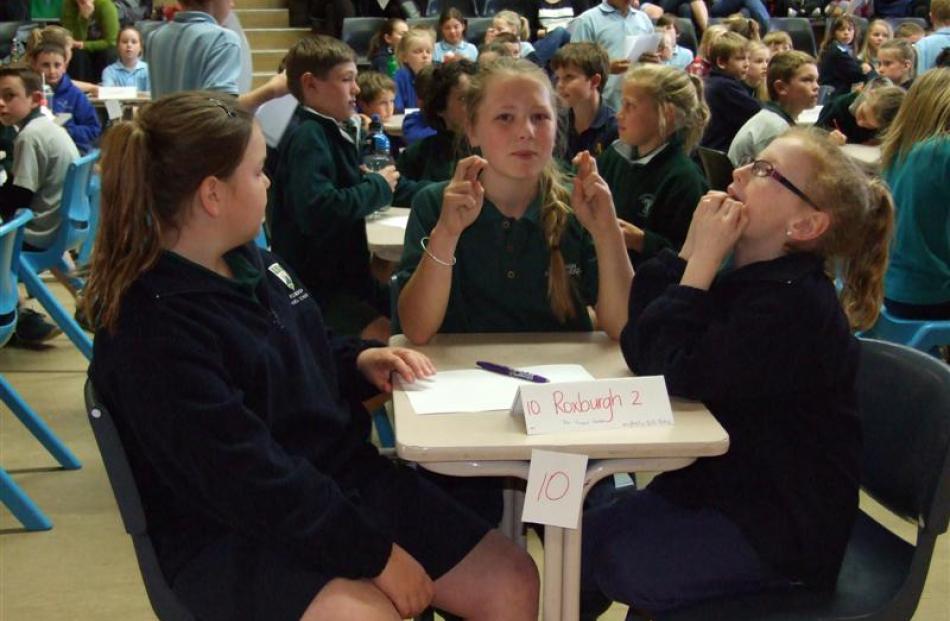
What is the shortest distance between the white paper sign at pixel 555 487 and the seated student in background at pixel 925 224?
75.2 inches

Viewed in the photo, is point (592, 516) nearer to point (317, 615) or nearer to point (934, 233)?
point (317, 615)

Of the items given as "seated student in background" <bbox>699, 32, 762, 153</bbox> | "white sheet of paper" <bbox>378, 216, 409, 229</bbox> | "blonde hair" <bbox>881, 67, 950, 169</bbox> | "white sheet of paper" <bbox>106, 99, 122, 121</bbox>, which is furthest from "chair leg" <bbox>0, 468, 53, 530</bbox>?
"white sheet of paper" <bbox>106, 99, 122, 121</bbox>

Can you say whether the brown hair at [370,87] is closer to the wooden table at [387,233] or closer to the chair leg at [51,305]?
the chair leg at [51,305]

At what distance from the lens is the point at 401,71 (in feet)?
23.7

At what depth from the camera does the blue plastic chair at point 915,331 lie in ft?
10.1

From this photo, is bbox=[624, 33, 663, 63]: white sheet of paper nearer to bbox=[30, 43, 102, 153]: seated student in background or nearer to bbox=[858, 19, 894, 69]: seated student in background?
bbox=[30, 43, 102, 153]: seated student in background

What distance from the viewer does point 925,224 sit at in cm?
319

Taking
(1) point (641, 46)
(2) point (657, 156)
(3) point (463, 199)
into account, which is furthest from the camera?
(1) point (641, 46)

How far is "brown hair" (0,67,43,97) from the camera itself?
4601 mm

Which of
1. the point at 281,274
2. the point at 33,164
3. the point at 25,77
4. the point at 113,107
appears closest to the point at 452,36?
the point at 113,107

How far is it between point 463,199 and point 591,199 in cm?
24

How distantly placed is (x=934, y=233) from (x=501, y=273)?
1.58 metres

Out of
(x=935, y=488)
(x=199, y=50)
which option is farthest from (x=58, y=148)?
(x=935, y=488)

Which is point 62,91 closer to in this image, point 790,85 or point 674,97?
point 790,85
